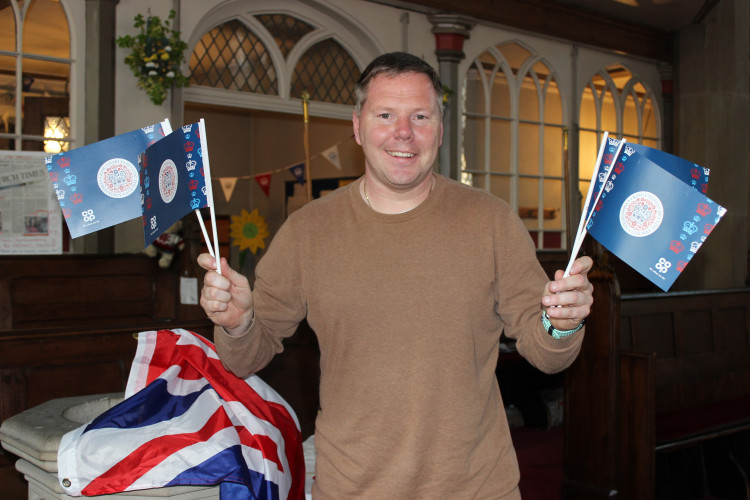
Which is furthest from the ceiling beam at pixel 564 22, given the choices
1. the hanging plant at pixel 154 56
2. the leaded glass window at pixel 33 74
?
the leaded glass window at pixel 33 74

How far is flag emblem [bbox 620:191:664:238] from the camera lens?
146 cm

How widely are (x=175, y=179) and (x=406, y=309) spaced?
1.78ft

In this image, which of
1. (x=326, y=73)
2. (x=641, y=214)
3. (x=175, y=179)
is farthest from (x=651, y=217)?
(x=326, y=73)

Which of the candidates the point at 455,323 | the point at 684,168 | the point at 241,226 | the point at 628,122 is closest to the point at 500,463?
the point at 455,323

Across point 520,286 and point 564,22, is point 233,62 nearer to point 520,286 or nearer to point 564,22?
point 564,22

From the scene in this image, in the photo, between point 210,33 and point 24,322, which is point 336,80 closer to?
point 210,33

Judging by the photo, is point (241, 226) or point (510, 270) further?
point (241, 226)

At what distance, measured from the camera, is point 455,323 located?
1.46 metres

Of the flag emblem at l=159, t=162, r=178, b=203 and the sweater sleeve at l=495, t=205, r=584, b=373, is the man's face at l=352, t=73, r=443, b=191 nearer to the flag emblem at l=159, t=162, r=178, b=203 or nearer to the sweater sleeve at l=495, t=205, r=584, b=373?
the sweater sleeve at l=495, t=205, r=584, b=373

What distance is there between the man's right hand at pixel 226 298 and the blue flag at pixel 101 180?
Result: 1.15 ft

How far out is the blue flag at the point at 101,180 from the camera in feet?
5.46

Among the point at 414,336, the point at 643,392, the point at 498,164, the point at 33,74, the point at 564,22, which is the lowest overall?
the point at 643,392

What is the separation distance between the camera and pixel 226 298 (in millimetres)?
1421

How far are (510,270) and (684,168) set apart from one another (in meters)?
0.42
